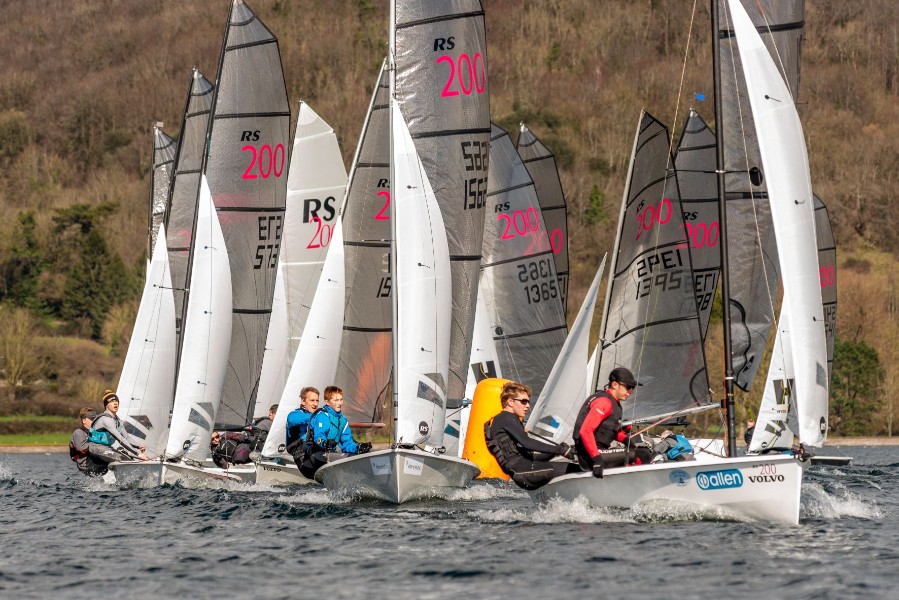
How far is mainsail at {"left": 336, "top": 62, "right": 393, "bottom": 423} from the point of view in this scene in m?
22.7

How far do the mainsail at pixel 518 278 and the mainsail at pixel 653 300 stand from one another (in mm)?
4221

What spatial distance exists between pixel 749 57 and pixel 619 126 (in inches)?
3961

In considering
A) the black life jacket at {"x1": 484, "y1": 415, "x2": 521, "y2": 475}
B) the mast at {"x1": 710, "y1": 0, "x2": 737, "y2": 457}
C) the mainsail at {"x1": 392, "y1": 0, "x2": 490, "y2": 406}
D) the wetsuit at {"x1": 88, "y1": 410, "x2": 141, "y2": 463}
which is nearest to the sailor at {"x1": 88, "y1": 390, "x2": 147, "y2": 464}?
→ the wetsuit at {"x1": 88, "y1": 410, "x2": 141, "y2": 463}

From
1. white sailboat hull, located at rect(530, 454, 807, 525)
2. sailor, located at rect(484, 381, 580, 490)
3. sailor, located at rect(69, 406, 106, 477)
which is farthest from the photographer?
sailor, located at rect(69, 406, 106, 477)

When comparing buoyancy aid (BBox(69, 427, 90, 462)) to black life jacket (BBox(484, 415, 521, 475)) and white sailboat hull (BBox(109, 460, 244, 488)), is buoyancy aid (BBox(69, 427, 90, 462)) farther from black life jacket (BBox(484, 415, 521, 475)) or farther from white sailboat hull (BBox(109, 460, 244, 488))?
black life jacket (BBox(484, 415, 521, 475))

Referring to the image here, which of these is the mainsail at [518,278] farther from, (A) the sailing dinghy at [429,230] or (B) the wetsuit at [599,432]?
(B) the wetsuit at [599,432]

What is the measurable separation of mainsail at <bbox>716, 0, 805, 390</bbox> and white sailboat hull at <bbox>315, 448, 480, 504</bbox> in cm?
605

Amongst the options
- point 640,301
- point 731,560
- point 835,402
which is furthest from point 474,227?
point 835,402

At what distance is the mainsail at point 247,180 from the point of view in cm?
2545

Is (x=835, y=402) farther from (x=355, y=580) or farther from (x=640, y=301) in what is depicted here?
(x=355, y=580)

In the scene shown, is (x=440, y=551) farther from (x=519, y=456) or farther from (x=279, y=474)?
(x=279, y=474)

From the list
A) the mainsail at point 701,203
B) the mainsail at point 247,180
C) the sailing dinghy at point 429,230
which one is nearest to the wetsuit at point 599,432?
the sailing dinghy at point 429,230

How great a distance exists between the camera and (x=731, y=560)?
1269cm

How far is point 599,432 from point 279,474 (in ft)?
23.2
